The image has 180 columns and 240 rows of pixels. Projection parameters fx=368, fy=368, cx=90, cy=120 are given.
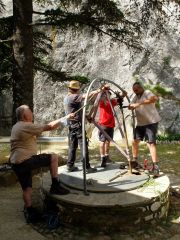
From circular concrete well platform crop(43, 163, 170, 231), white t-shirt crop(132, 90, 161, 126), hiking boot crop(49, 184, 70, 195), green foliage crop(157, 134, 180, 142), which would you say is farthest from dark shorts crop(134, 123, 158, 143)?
green foliage crop(157, 134, 180, 142)

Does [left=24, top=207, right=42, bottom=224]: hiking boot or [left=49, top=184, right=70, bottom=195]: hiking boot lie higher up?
[left=49, top=184, right=70, bottom=195]: hiking boot

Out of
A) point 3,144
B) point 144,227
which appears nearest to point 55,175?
point 144,227

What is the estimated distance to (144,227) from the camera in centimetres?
642

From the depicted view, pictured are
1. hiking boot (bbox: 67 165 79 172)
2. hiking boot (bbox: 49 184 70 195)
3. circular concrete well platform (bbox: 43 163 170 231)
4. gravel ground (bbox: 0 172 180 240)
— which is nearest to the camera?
gravel ground (bbox: 0 172 180 240)

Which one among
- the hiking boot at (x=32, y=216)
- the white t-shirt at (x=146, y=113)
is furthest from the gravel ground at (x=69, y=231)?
the white t-shirt at (x=146, y=113)

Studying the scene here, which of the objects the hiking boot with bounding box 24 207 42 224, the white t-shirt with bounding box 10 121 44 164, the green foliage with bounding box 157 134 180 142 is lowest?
the hiking boot with bounding box 24 207 42 224

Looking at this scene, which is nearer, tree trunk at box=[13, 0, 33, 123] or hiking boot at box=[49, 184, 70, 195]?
hiking boot at box=[49, 184, 70, 195]

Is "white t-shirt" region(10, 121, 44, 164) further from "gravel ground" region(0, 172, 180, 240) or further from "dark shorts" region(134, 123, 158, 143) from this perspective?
"dark shorts" region(134, 123, 158, 143)

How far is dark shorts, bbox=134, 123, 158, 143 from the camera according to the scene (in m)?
7.94

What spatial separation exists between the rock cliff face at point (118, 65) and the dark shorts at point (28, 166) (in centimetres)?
1043

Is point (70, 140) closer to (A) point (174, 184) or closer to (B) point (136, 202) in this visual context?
(B) point (136, 202)

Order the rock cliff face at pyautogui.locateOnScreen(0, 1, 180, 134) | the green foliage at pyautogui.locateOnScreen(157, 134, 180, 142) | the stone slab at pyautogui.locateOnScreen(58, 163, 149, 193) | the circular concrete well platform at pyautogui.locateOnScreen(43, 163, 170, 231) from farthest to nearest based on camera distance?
the rock cliff face at pyautogui.locateOnScreen(0, 1, 180, 134) < the green foliage at pyautogui.locateOnScreen(157, 134, 180, 142) < the stone slab at pyautogui.locateOnScreen(58, 163, 149, 193) < the circular concrete well platform at pyautogui.locateOnScreen(43, 163, 170, 231)

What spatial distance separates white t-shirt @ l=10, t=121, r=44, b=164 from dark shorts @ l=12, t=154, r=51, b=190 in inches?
3.3

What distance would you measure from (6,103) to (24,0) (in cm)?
987
